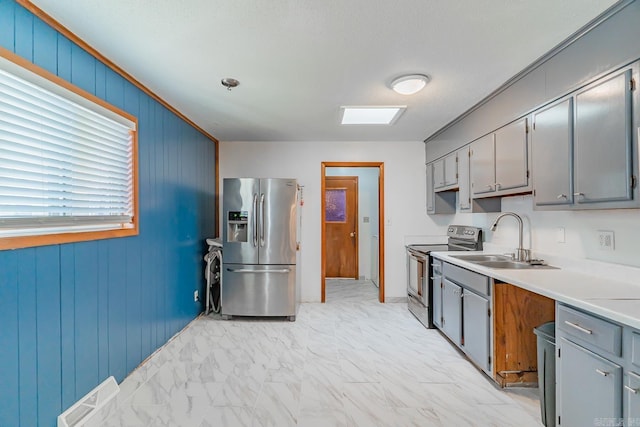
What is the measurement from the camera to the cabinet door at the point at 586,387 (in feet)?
4.09

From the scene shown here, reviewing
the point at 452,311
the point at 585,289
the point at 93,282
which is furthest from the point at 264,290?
the point at 585,289

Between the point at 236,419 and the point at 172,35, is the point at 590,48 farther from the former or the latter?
the point at 236,419

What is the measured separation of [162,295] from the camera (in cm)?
276

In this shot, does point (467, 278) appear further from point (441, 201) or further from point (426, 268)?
point (441, 201)

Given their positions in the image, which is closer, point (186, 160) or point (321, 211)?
point (186, 160)

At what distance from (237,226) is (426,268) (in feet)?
7.42

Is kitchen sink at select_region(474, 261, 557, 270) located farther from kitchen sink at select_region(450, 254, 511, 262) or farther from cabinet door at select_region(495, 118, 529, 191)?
cabinet door at select_region(495, 118, 529, 191)

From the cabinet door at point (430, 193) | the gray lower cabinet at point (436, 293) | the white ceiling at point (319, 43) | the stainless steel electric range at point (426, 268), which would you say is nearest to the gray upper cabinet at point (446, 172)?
the cabinet door at point (430, 193)

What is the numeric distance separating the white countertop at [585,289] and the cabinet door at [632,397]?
0.72 ft

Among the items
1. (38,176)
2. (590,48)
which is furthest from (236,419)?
(590,48)

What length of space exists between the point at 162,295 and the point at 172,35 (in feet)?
7.17

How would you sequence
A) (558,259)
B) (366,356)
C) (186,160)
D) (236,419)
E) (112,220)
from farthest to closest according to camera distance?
(186,160) < (366,356) < (558,259) < (112,220) < (236,419)

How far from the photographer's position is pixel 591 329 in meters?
1.35

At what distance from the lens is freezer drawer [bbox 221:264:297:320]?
349 centimetres
